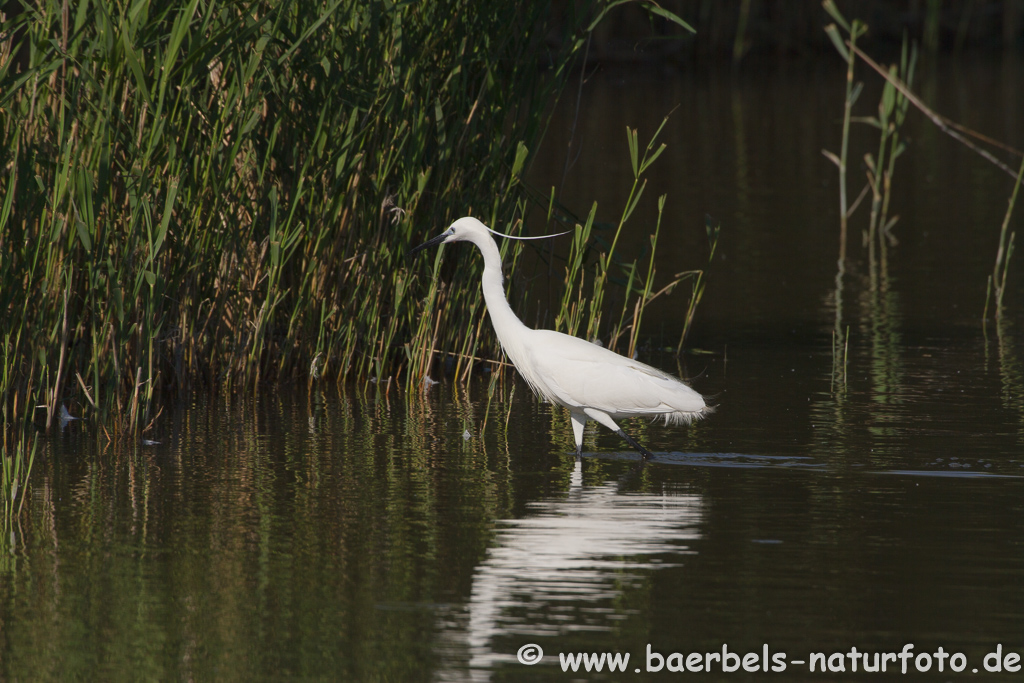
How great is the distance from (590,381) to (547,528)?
102 cm

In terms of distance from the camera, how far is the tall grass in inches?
245

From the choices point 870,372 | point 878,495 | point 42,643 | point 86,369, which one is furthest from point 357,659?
point 870,372

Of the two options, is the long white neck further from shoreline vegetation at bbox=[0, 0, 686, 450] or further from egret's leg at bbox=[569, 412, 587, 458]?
shoreline vegetation at bbox=[0, 0, 686, 450]

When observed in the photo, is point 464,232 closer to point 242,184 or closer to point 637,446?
point 637,446

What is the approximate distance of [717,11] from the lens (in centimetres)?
3075

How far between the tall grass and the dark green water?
33 cm

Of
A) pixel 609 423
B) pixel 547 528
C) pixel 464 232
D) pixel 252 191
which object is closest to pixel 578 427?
pixel 609 423

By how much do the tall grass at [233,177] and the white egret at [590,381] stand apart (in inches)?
42.5

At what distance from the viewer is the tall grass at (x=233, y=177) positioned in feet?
20.4

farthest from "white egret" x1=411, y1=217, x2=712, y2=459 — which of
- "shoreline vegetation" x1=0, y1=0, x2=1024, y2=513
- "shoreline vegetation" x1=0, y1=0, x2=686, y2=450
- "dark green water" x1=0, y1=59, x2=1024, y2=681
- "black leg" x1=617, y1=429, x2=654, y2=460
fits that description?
"shoreline vegetation" x1=0, y1=0, x2=686, y2=450

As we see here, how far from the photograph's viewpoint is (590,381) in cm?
614

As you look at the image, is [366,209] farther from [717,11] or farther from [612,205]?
[717,11]

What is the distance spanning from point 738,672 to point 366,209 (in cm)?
409

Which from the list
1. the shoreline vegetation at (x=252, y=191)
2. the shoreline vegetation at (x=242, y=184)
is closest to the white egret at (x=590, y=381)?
the shoreline vegetation at (x=252, y=191)
